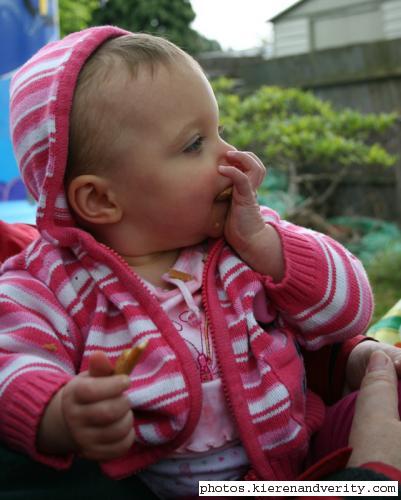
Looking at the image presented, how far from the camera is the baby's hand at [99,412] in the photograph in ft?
2.47

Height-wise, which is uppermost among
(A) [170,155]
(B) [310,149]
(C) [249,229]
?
(A) [170,155]

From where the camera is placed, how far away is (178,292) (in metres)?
1.08

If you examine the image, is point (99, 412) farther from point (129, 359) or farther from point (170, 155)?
point (170, 155)

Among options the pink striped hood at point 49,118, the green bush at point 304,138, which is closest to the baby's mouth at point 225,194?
the pink striped hood at point 49,118

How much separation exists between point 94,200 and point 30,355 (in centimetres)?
31

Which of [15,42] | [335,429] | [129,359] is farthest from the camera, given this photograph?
[15,42]

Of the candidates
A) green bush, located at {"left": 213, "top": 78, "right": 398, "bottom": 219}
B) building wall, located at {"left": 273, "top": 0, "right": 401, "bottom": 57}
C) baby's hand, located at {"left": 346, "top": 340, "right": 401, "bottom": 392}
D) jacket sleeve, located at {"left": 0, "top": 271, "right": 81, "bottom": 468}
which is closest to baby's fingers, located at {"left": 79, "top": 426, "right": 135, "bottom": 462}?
jacket sleeve, located at {"left": 0, "top": 271, "right": 81, "bottom": 468}

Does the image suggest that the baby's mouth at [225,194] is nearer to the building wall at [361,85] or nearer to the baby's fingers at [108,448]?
the baby's fingers at [108,448]

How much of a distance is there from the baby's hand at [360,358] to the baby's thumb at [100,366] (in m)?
0.63

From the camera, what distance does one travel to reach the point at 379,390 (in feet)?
3.48

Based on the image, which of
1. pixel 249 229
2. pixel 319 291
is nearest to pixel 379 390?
pixel 319 291

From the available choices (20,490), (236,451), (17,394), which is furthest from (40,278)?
(236,451)

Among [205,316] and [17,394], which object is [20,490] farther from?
[205,316]

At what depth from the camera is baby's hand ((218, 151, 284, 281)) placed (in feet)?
3.48
